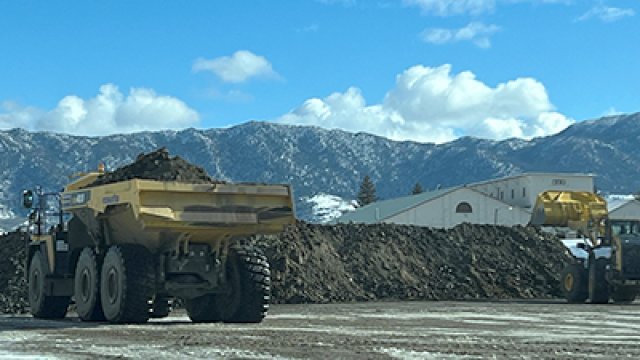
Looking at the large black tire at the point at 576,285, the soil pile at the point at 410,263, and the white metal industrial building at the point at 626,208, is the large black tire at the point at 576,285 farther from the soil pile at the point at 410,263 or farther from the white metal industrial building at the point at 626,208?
the white metal industrial building at the point at 626,208

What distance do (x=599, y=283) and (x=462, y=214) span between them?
53279mm

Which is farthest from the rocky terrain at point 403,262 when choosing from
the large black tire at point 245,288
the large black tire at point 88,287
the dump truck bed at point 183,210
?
the dump truck bed at point 183,210

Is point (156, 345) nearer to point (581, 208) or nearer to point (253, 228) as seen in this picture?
point (253, 228)

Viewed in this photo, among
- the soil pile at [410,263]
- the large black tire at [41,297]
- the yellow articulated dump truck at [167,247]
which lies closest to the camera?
the yellow articulated dump truck at [167,247]

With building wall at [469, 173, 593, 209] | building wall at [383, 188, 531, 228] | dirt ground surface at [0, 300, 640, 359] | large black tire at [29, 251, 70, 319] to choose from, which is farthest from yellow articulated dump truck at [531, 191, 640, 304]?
building wall at [469, 173, 593, 209]

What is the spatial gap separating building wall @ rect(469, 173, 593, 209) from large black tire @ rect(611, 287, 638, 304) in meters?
60.6

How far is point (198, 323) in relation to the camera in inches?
809

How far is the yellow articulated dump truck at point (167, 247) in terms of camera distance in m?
18.5

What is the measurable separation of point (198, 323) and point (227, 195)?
312cm

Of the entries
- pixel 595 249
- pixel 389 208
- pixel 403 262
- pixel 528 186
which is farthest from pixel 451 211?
pixel 595 249

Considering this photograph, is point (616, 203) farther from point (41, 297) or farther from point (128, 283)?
point (128, 283)

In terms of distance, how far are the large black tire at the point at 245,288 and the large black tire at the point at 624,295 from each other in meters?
17.1

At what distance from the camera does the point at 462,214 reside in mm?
85875

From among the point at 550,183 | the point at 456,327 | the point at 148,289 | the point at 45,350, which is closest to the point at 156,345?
the point at 45,350
